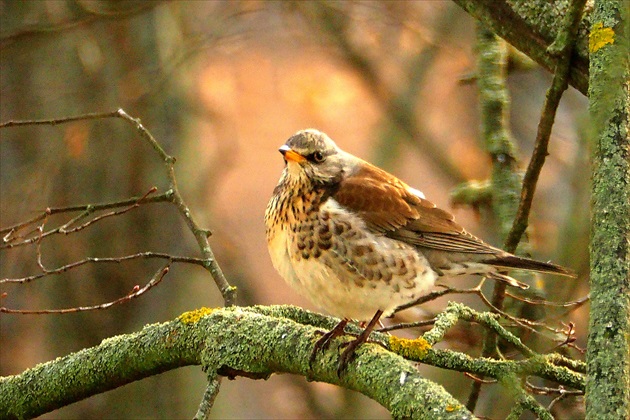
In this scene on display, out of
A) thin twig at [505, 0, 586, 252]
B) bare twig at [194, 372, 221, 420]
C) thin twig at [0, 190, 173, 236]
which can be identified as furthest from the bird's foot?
thin twig at [505, 0, 586, 252]

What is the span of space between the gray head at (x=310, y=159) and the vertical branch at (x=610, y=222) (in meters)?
1.42

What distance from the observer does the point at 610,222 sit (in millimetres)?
2314

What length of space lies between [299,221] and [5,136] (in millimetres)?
3580

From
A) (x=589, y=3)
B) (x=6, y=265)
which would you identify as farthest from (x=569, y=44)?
(x=6, y=265)

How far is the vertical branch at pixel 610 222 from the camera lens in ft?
6.92

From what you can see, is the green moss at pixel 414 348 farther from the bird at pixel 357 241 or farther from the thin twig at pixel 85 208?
the thin twig at pixel 85 208

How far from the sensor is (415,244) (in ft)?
12.5

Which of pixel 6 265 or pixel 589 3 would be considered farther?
pixel 6 265

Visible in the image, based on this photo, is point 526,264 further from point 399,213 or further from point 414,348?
point 414,348

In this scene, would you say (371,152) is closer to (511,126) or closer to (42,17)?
(511,126)

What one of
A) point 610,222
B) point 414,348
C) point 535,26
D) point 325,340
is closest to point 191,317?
point 325,340

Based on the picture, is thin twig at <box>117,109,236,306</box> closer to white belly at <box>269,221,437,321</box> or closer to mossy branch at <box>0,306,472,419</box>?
mossy branch at <box>0,306,472,419</box>

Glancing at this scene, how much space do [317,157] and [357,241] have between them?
1.46 ft

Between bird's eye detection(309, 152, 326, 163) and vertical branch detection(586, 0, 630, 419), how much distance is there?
55.9 inches
